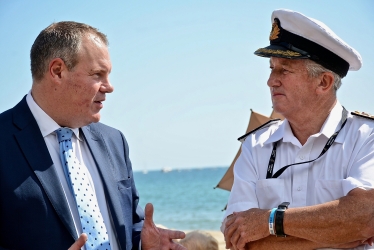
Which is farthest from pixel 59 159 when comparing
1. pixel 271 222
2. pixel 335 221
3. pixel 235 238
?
pixel 335 221

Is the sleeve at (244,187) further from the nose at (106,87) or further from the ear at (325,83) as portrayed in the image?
the nose at (106,87)

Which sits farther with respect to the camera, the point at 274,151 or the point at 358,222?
the point at 274,151

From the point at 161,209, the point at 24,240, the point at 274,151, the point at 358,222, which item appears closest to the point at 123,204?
the point at 24,240

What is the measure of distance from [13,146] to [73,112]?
381 mm

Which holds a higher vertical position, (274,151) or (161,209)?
(274,151)

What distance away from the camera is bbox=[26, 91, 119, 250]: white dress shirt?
130 inches

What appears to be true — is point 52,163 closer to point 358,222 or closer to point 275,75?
point 275,75

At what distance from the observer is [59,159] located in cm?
337

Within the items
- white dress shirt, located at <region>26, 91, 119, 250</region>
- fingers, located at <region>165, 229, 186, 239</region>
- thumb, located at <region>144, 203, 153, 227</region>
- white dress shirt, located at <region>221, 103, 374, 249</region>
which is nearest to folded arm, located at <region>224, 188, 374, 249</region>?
white dress shirt, located at <region>221, 103, 374, 249</region>

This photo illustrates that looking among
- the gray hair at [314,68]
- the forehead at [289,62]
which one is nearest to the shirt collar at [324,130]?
the gray hair at [314,68]

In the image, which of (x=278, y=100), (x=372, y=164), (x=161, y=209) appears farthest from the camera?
(x=161, y=209)

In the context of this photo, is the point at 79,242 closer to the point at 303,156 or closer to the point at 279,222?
the point at 279,222

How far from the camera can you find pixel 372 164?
334 centimetres

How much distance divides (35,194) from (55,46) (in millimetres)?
850
